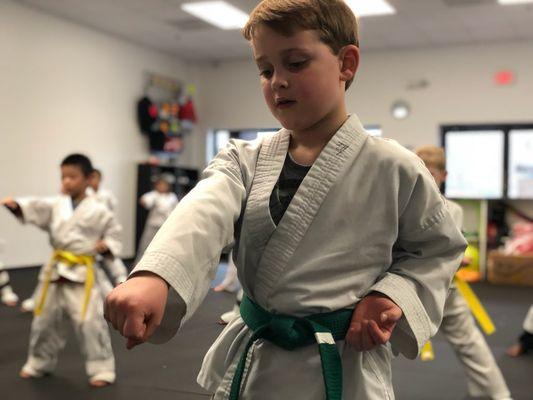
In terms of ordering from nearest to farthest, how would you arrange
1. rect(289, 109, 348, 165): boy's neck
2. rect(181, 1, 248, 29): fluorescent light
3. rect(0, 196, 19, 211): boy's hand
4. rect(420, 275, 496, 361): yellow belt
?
rect(289, 109, 348, 165): boy's neck < rect(420, 275, 496, 361): yellow belt < rect(0, 196, 19, 211): boy's hand < rect(181, 1, 248, 29): fluorescent light

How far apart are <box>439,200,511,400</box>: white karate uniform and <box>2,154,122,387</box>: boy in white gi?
1.63 m

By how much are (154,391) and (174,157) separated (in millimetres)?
8113

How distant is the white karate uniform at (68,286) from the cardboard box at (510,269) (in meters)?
5.30

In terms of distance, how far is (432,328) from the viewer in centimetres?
99

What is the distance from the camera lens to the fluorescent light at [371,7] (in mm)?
6445

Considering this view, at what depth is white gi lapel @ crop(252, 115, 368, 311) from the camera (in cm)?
94

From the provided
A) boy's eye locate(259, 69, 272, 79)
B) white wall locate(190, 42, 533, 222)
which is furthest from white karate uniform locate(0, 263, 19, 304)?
white wall locate(190, 42, 533, 222)

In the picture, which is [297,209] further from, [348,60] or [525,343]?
[525,343]

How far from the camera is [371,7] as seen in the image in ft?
21.6

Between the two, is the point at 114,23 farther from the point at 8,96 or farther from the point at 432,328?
the point at 432,328

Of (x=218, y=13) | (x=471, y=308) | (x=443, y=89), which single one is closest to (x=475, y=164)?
(x=443, y=89)

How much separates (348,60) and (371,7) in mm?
5994

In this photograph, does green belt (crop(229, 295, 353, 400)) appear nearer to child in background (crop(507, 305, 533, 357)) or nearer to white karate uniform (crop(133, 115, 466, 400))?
white karate uniform (crop(133, 115, 466, 400))

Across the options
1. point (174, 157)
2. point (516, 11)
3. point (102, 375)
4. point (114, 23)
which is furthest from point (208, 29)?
point (102, 375)
